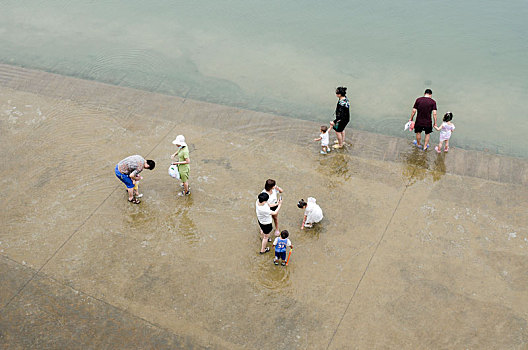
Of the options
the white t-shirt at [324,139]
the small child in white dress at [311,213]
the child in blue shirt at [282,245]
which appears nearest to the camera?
the child in blue shirt at [282,245]

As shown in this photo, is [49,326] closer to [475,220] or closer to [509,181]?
[475,220]

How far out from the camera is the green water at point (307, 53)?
10383 mm

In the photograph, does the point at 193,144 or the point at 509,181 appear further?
the point at 193,144

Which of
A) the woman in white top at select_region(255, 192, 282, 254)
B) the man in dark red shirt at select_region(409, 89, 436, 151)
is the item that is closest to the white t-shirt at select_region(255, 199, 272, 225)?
the woman in white top at select_region(255, 192, 282, 254)

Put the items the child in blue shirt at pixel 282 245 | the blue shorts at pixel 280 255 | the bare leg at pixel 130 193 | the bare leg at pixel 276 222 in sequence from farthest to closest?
the bare leg at pixel 130 193, the bare leg at pixel 276 222, the blue shorts at pixel 280 255, the child in blue shirt at pixel 282 245

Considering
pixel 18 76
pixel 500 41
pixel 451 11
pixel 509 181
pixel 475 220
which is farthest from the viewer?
pixel 451 11

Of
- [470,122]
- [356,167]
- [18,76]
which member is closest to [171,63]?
[18,76]

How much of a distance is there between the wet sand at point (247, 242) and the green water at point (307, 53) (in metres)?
1.56

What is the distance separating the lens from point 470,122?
9812mm

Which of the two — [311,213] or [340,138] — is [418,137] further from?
[311,213]

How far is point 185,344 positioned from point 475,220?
4.98 m

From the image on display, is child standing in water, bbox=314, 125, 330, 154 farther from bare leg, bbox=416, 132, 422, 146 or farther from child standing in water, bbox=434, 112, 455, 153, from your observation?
child standing in water, bbox=434, 112, 455, 153

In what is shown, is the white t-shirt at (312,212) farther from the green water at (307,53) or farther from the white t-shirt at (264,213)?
the green water at (307,53)

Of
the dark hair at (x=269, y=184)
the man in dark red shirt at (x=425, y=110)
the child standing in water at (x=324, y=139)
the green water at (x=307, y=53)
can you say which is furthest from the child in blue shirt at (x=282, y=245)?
the green water at (x=307, y=53)
